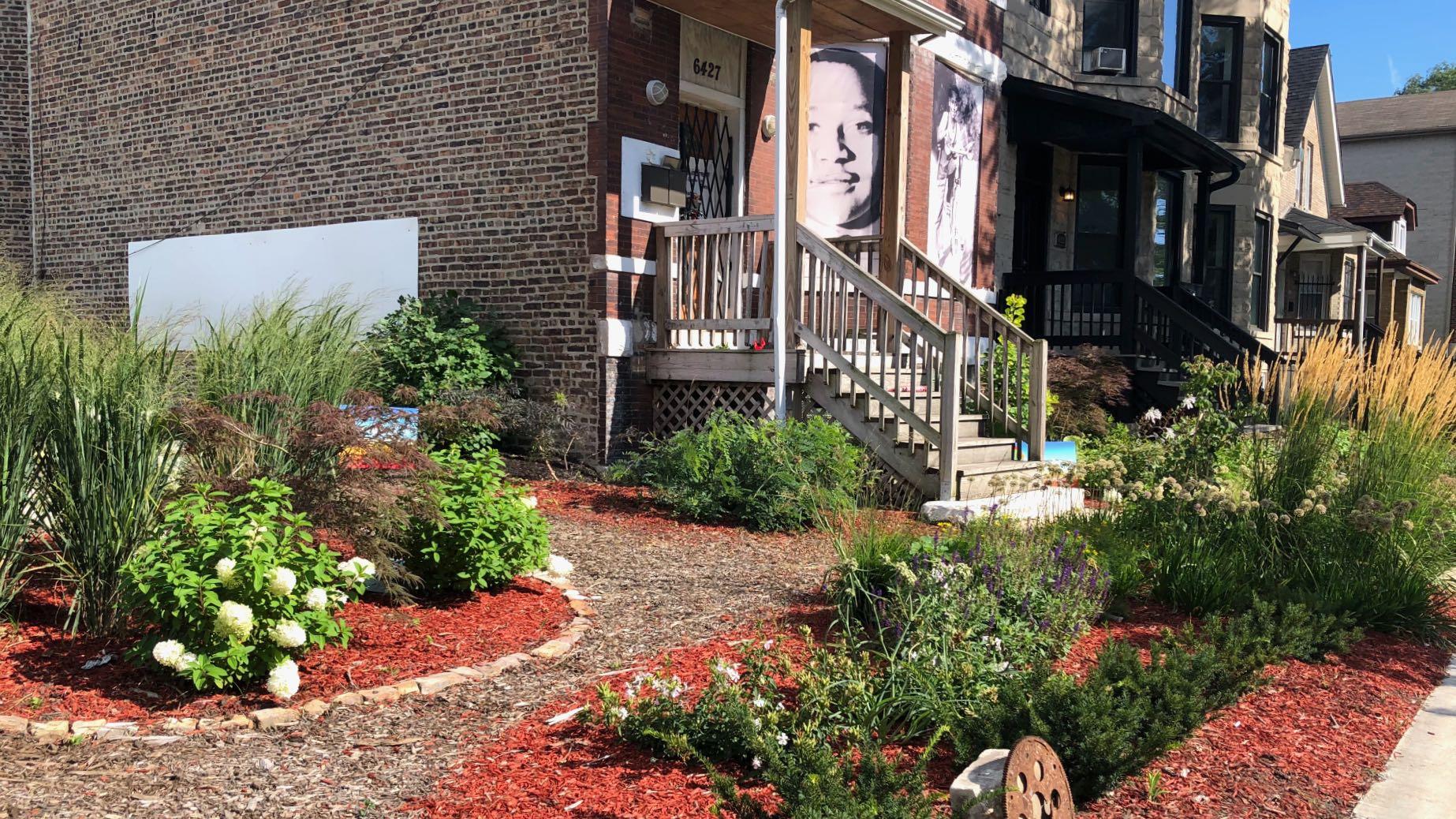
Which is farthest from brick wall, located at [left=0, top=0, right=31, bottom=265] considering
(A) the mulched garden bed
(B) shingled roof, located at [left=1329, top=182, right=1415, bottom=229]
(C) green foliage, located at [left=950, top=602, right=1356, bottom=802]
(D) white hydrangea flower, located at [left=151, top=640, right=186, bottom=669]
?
(B) shingled roof, located at [left=1329, top=182, right=1415, bottom=229]

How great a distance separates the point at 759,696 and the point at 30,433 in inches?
117

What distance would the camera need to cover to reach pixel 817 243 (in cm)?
920

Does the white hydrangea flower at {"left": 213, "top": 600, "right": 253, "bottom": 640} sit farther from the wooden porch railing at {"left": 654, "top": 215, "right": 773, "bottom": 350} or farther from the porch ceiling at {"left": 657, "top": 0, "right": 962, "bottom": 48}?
the porch ceiling at {"left": 657, "top": 0, "right": 962, "bottom": 48}

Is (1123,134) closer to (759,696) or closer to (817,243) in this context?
(817,243)

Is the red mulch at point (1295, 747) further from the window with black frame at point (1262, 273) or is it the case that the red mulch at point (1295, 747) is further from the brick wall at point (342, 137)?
the window with black frame at point (1262, 273)

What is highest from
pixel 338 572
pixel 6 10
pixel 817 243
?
pixel 6 10

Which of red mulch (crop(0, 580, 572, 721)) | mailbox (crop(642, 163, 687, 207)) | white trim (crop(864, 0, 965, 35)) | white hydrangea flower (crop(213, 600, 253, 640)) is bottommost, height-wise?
red mulch (crop(0, 580, 572, 721))

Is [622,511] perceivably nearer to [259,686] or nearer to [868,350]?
[868,350]

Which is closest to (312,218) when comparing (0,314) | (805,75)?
(805,75)

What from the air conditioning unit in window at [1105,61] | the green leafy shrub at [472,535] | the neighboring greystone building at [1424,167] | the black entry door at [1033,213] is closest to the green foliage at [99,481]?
the green leafy shrub at [472,535]

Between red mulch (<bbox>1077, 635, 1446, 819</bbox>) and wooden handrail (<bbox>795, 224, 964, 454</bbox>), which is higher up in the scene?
wooden handrail (<bbox>795, 224, 964, 454</bbox>)

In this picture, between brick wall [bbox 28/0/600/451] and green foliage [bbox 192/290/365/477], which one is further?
brick wall [bbox 28/0/600/451]

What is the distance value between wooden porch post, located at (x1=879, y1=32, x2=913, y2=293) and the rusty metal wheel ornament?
7.71 meters

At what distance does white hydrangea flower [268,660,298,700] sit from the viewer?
12.8 ft
